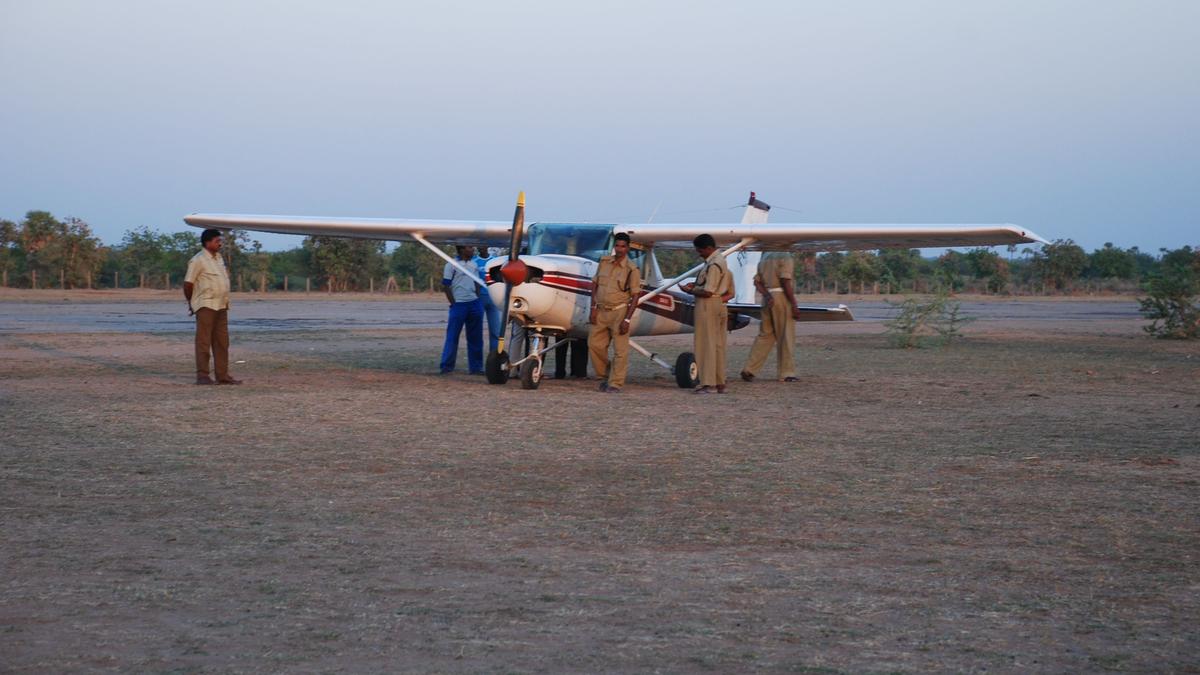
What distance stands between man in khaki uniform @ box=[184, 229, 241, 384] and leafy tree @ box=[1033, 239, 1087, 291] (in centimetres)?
9291

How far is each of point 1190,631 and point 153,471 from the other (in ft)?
19.9

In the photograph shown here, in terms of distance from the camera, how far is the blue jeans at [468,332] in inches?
658

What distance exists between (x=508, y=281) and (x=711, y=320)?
234 centimetres

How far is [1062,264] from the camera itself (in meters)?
99.3

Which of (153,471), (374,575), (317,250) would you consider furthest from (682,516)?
(317,250)

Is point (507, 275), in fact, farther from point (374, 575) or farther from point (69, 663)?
point (69, 663)

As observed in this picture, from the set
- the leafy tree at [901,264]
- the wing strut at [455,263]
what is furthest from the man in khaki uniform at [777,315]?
the leafy tree at [901,264]

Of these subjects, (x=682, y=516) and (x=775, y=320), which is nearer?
(x=682, y=516)

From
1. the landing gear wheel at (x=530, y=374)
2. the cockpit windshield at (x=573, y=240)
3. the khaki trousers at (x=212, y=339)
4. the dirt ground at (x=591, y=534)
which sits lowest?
the dirt ground at (x=591, y=534)

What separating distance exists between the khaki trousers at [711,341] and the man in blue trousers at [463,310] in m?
3.57

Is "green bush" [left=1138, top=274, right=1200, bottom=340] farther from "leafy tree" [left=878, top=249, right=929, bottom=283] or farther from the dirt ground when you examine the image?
"leafy tree" [left=878, top=249, right=929, bottom=283]

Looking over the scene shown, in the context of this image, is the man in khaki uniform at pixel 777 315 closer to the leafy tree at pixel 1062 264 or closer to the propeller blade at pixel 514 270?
the propeller blade at pixel 514 270

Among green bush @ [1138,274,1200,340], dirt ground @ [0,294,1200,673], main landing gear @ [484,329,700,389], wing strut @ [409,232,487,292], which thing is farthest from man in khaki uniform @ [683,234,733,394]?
green bush @ [1138,274,1200,340]

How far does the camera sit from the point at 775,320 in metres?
15.9
